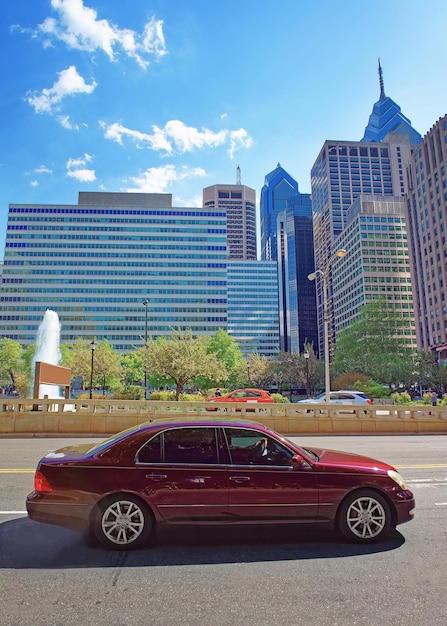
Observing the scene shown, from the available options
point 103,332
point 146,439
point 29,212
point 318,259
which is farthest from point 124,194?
point 146,439

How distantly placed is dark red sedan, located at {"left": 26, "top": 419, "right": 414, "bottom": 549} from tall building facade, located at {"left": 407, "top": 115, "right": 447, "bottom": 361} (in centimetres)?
7968

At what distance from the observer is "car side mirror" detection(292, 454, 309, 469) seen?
4.93 metres

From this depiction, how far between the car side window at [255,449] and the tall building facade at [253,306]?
155989 mm

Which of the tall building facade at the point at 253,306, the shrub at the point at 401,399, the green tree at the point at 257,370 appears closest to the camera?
the shrub at the point at 401,399

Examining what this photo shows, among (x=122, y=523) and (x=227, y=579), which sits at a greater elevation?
(x=122, y=523)

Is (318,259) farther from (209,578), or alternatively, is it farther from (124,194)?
(209,578)

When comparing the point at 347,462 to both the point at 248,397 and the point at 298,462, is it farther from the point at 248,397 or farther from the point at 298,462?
the point at 248,397

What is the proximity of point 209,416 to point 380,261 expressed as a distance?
371 ft

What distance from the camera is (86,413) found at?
59.8 ft

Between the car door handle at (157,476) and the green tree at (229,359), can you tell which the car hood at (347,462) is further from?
the green tree at (229,359)

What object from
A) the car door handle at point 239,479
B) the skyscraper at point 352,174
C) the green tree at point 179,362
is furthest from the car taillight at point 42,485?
the skyscraper at point 352,174

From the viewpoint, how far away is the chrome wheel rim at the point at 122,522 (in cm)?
465

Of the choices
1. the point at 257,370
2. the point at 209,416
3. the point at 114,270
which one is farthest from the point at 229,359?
the point at 114,270

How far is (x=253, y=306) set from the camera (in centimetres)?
16462
